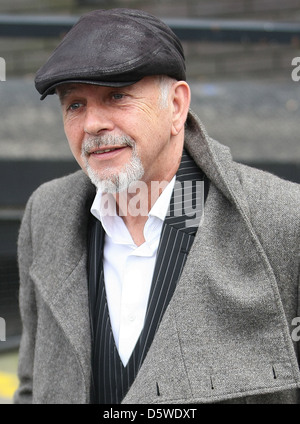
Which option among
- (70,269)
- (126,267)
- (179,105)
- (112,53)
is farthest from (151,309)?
(112,53)

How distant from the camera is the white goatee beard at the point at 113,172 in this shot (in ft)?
5.47

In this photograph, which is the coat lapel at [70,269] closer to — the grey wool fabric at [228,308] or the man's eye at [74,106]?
the grey wool fabric at [228,308]

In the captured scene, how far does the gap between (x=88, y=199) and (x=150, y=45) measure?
1.75 feet

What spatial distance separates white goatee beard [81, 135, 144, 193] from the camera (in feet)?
Answer: 5.47

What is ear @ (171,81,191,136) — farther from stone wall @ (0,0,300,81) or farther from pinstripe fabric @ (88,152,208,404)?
stone wall @ (0,0,300,81)

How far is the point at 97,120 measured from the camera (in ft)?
5.43

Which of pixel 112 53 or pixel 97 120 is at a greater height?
pixel 112 53

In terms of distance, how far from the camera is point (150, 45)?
1.64 metres

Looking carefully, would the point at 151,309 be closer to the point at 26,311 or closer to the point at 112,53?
the point at 26,311

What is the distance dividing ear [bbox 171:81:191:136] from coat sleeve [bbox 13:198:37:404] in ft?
1.90

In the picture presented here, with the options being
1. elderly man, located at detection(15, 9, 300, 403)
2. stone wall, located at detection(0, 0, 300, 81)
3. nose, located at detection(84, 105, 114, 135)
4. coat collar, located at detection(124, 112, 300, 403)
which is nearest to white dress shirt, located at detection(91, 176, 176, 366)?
elderly man, located at detection(15, 9, 300, 403)

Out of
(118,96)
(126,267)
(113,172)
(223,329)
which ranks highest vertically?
(118,96)

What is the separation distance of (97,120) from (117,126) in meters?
0.05

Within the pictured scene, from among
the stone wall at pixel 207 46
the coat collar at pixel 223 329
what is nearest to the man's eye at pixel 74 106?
the coat collar at pixel 223 329
